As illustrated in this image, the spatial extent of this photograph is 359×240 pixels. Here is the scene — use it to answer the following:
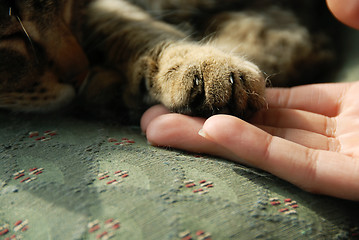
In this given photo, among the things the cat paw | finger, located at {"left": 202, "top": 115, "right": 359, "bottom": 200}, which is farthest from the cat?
finger, located at {"left": 202, "top": 115, "right": 359, "bottom": 200}

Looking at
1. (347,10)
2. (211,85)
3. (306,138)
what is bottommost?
(306,138)

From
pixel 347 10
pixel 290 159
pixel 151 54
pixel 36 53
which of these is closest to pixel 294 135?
pixel 290 159

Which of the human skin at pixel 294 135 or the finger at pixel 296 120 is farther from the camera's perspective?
the finger at pixel 296 120

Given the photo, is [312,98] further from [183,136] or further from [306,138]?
[183,136]

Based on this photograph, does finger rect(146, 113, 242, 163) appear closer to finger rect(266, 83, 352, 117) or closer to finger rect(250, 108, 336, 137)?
finger rect(250, 108, 336, 137)

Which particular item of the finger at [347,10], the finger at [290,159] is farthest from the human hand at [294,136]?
the finger at [347,10]

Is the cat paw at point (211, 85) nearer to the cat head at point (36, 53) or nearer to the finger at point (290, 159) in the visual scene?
the finger at point (290, 159)

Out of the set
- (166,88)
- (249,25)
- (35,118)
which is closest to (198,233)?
(166,88)
